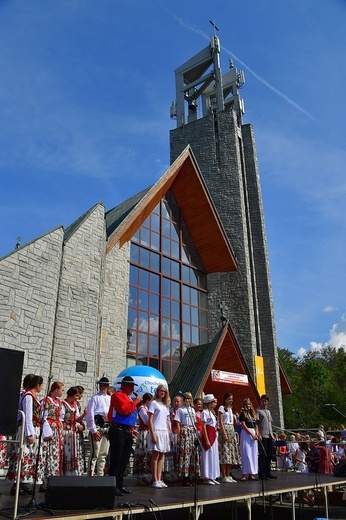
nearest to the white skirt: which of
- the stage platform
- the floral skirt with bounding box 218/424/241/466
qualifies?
the stage platform

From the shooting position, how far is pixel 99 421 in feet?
22.0

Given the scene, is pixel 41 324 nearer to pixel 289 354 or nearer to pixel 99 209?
pixel 99 209

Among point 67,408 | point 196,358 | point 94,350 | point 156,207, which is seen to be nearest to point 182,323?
point 196,358

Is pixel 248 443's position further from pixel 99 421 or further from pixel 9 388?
pixel 9 388

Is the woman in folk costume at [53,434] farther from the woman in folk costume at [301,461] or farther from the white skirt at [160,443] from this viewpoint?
the woman in folk costume at [301,461]

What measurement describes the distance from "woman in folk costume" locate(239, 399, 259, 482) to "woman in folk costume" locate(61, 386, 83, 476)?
3349 millimetres

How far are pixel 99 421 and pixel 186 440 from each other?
157 cm

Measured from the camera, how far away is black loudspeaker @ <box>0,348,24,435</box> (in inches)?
156

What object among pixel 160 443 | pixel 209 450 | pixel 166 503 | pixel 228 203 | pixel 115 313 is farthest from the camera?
pixel 228 203

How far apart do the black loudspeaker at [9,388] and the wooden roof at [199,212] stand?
580 inches

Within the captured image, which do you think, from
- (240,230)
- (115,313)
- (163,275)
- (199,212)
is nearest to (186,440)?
(115,313)

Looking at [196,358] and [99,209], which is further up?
[99,209]

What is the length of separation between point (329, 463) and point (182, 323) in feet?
26.0

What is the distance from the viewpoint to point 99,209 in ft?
47.3
